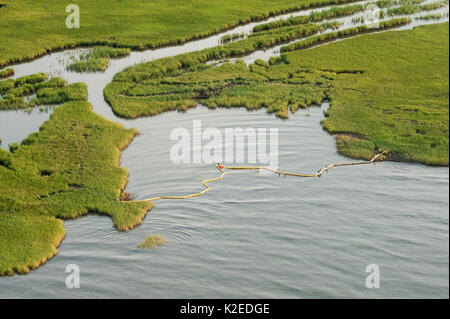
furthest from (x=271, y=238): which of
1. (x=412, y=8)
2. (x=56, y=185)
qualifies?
(x=412, y=8)

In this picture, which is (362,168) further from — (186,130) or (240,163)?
(186,130)

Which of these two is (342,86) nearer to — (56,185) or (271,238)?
(271,238)

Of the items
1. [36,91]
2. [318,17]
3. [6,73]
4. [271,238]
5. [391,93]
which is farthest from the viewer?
[318,17]

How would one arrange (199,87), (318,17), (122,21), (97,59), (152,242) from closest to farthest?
(152,242) < (199,87) < (97,59) < (122,21) < (318,17)

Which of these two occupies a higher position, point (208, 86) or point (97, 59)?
point (97, 59)

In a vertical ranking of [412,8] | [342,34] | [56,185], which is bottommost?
[56,185]

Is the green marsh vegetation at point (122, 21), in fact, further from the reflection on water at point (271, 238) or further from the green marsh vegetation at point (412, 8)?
the reflection on water at point (271, 238)

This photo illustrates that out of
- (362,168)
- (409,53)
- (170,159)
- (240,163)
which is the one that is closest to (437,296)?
(362,168)
